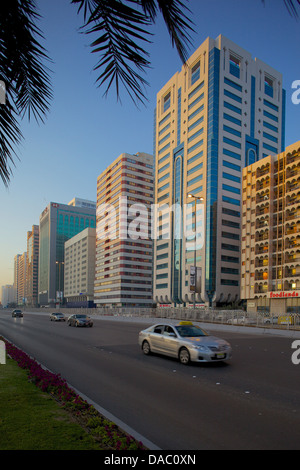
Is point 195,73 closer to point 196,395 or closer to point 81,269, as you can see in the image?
point 196,395

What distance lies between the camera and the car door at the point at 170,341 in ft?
42.4

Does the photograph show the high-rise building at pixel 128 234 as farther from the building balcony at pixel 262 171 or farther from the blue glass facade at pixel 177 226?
the building balcony at pixel 262 171

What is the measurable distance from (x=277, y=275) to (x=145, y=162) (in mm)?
85417

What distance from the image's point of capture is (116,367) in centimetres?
1181

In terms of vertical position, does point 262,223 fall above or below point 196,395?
above

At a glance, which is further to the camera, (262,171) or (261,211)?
(262,171)

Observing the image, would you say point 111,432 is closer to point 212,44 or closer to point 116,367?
point 116,367

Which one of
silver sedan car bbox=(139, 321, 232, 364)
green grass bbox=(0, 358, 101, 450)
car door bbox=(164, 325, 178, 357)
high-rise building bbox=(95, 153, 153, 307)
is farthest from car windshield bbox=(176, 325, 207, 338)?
high-rise building bbox=(95, 153, 153, 307)

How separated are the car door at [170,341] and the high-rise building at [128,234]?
114m

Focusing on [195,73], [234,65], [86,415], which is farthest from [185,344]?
[195,73]

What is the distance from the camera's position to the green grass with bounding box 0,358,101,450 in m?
4.79

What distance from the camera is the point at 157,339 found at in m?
13.9

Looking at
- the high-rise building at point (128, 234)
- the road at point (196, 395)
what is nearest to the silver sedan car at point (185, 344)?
the road at point (196, 395)

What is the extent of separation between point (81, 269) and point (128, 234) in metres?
48.6
